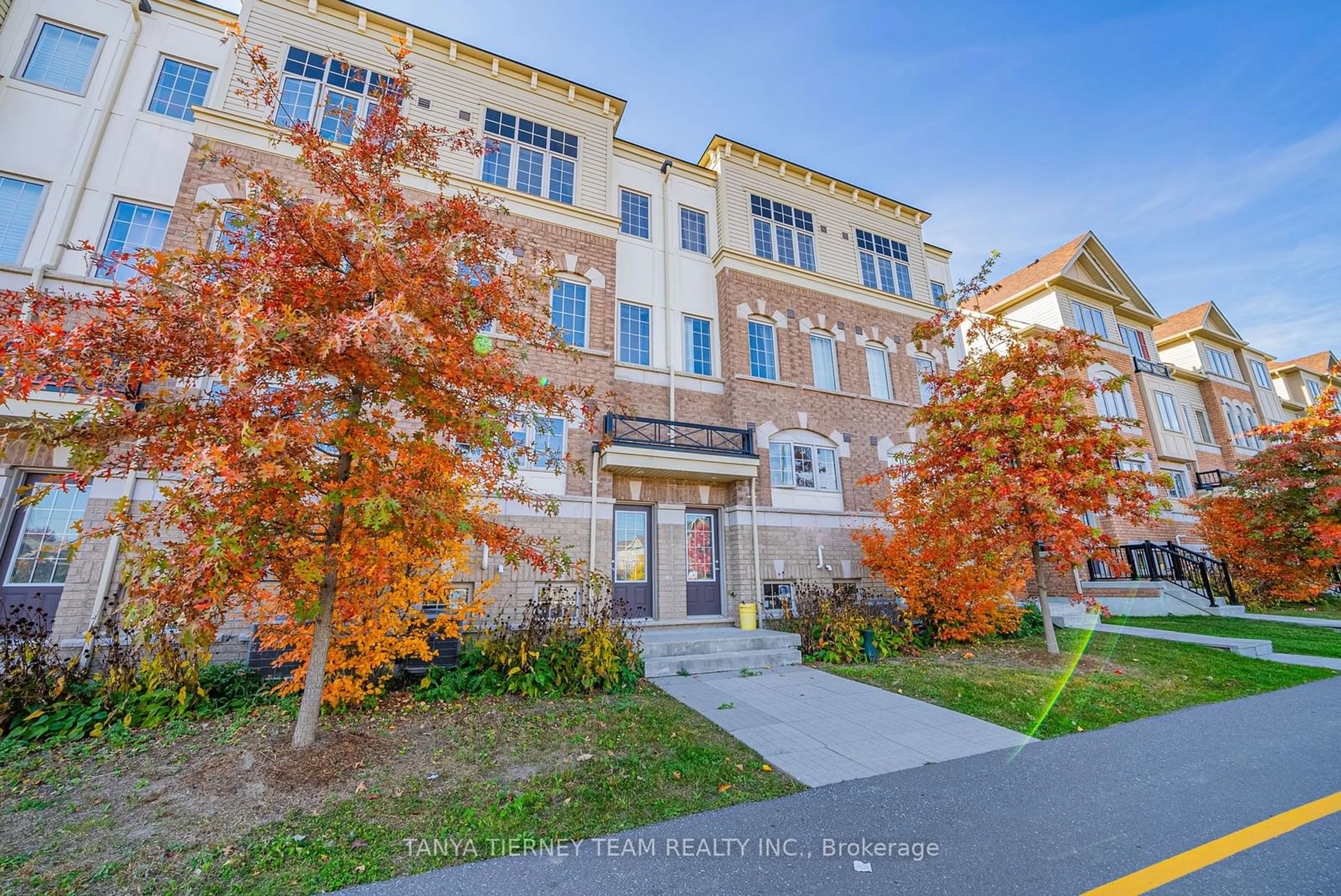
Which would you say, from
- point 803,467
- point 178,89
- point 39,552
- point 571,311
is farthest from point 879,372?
point 39,552

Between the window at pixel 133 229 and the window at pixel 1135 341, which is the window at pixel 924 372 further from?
the window at pixel 133 229

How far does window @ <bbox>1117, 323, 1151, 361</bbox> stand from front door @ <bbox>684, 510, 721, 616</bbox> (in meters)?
21.9

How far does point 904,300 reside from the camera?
16625 mm

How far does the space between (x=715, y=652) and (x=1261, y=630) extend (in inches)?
485

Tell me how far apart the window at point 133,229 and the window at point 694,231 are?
36.8 ft

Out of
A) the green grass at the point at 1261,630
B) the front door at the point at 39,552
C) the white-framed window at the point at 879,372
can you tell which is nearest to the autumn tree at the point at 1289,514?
the green grass at the point at 1261,630

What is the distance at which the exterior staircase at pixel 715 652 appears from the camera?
850 cm

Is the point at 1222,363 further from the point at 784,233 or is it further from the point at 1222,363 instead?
the point at 784,233

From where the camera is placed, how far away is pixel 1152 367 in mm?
22375

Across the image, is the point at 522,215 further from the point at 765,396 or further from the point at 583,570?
the point at 583,570

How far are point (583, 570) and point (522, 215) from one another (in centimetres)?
852

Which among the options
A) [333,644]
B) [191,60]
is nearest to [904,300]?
[333,644]

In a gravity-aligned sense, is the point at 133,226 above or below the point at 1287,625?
above

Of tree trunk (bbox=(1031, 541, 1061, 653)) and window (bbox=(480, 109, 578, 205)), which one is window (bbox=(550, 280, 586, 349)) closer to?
window (bbox=(480, 109, 578, 205))
